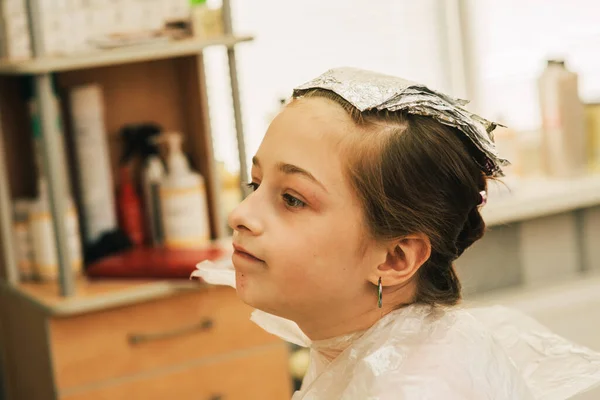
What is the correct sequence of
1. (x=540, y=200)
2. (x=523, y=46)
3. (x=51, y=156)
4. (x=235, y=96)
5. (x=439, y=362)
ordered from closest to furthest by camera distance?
1. (x=439, y=362)
2. (x=51, y=156)
3. (x=235, y=96)
4. (x=540, y=200)
5. (x=523, y=46)

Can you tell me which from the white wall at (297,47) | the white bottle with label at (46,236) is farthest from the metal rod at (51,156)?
the white wall at (297,47)

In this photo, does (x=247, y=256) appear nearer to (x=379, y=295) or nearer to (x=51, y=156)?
(x=379, y=295)

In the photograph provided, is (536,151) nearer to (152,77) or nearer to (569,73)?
(569,73)

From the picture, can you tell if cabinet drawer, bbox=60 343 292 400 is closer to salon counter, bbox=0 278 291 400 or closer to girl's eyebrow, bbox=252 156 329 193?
salon counter, bbox=0 278 291 400

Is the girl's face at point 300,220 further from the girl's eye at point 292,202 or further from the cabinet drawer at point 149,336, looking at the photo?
the cabinet drawer at point 149,336

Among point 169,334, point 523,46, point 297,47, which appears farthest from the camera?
point 523,46

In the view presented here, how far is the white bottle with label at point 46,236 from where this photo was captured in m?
1.90

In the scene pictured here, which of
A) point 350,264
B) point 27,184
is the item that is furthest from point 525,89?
point 350,264

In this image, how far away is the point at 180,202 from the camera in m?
1.97

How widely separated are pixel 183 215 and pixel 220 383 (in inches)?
15.5

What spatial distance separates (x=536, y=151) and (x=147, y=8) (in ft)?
4.20

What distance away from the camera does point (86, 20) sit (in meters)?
1.99

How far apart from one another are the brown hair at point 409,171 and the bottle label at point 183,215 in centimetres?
109

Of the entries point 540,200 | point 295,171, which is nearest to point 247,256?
point 295,171
